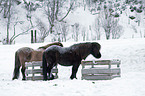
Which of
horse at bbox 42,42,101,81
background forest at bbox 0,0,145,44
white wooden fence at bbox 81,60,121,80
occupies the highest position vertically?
background forest at bbox 0,0,145,44

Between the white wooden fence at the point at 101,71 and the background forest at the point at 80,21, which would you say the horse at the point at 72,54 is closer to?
the white wooden fence at the point at 101,71

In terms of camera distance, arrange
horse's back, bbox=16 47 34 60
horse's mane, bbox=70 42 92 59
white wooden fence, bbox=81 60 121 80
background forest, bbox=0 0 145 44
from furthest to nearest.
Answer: background forest, bbox=0 0 145 44 → horse's back, bbox=16 47 34 60 → white wooden fence, bbox=81 60 121 80 → horse's mane, bbox=70 42 92 59

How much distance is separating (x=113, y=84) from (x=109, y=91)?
958 mm

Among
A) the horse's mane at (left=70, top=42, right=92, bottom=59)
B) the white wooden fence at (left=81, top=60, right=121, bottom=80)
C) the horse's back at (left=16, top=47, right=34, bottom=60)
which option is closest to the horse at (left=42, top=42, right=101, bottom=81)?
the horse's mane at (left=70, top=42, right=92, bottom=59)

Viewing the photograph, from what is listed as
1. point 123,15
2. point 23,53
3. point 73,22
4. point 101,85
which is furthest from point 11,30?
point 101,85

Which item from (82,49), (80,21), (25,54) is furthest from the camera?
(80,21)

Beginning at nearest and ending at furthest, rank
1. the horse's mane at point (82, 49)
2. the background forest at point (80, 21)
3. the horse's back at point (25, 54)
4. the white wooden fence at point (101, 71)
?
the horse's mane at point (82, 49) → the white wooden fence at point (101, 71) → the horse's back at point (25, 54) → the background forest at point (80, 21)

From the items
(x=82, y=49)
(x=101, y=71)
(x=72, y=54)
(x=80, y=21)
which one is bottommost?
(x=101, y=71)

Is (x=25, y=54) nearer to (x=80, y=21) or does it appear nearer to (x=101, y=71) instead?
(x=101, y=71)

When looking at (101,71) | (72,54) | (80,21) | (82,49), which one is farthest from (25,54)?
(80,21)

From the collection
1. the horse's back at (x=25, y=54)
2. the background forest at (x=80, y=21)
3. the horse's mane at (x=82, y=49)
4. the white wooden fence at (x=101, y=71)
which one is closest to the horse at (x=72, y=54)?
the horse's mane at (x=82, y=49)

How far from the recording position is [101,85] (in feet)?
23.7

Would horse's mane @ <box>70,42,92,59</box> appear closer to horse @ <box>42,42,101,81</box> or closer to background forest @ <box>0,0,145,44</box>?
horse @ <box>42,42,101,81</box>

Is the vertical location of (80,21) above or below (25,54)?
above
